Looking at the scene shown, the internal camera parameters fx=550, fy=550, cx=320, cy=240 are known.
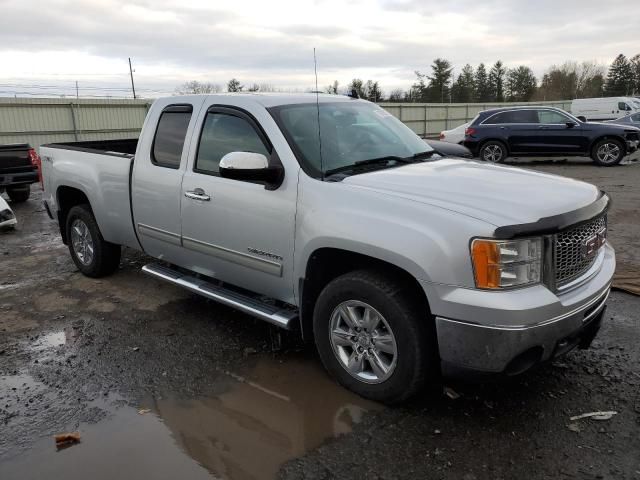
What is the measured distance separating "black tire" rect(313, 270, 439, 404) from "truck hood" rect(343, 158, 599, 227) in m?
0.53

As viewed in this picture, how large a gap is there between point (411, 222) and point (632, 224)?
6.41 metres

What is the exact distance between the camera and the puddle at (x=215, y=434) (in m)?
2.87

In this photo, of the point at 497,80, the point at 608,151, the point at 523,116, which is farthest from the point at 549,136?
the point at 497,80

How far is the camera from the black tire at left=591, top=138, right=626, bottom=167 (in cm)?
1571

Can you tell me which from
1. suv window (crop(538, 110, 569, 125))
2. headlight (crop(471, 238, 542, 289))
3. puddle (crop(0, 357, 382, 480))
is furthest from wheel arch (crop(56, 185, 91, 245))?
suv window (crop(538, 110, 569, 125))

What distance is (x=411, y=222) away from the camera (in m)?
2.99

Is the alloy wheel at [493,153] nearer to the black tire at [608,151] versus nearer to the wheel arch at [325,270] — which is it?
the black tire at [608,151]

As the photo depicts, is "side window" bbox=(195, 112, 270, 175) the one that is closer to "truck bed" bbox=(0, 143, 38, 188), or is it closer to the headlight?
the headlight

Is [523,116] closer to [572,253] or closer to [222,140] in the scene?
[222,140]

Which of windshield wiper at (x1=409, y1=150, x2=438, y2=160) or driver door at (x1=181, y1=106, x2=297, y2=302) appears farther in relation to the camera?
windshield wiper at (x1=409, y1=150, x2=438, y2=160)

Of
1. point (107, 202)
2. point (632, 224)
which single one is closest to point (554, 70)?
point (632, 224)

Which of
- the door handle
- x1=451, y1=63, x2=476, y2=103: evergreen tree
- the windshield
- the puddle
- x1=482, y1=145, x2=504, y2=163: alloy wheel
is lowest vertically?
the puddle

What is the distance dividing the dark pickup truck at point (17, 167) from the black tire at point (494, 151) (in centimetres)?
1199

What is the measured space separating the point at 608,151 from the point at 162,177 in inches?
586
